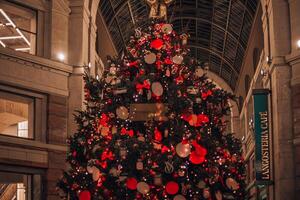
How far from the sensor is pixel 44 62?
21.3m

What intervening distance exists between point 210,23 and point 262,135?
18.5 metres

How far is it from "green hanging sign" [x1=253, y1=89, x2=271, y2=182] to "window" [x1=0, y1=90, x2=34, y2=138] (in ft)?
25.9

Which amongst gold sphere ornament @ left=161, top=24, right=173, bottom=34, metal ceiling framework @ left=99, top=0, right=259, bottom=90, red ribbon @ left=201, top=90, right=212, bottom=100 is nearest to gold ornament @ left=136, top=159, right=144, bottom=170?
red ribbon @ left=201, top=90, right=212, bottom=100

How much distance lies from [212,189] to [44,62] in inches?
331

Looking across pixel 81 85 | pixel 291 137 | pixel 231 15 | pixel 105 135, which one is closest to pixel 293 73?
pixel 291 137

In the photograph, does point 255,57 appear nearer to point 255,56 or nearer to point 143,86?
point 255,56

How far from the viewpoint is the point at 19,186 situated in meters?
20.4

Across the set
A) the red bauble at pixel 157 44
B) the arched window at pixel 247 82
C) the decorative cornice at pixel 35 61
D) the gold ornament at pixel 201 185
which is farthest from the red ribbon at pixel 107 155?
the arched window at pixel 247 82

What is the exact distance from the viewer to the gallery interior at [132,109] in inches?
580

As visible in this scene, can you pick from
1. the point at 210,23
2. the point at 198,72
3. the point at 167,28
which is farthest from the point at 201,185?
the point at 210,23

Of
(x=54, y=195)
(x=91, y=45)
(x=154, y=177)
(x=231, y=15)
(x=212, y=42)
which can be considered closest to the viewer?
(x=154, y=177)

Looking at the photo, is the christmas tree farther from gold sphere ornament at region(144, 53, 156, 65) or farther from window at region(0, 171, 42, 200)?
window at region(0, 171, 42, 200)

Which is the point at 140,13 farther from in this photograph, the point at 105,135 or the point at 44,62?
the point at 105,135

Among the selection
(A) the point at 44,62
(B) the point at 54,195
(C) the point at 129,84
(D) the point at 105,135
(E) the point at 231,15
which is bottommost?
(B) the point at 54,195
